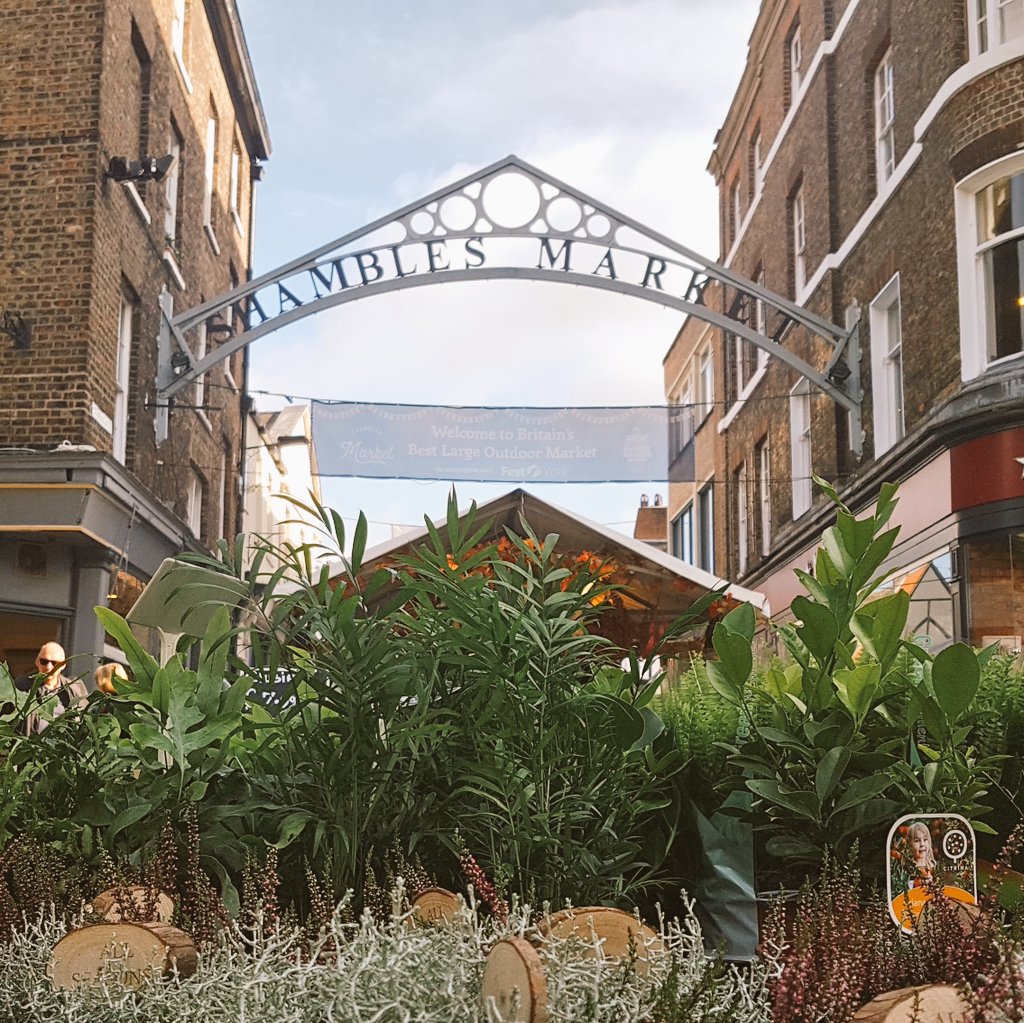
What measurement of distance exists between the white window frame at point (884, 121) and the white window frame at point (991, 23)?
2272 millimetres

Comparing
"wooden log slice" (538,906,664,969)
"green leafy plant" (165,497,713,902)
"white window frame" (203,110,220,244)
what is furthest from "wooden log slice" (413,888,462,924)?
"white window frame" (203,110,220,244)

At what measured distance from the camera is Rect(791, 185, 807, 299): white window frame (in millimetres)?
18553

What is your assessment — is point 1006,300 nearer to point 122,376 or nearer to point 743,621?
point 122,376

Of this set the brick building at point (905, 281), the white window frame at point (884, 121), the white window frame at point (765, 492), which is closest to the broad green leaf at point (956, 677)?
the brick building at point (905, 281)

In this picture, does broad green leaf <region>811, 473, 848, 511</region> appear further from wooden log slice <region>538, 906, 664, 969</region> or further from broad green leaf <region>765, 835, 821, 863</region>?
wooden log slice <region>538, 906, 664, 969</region>

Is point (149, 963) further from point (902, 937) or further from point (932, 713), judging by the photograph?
point (932, 713)

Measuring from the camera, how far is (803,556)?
57.4ft

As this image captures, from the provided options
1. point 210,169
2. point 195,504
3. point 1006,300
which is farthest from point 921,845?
point 210,169

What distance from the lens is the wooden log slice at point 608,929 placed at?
181 cm

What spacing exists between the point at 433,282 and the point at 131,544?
461 cm

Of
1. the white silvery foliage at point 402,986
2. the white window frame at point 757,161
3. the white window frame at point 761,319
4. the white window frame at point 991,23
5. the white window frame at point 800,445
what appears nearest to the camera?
the white silvery foliage at point 402,986

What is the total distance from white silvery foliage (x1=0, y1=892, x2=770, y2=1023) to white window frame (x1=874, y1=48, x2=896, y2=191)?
1428 cm

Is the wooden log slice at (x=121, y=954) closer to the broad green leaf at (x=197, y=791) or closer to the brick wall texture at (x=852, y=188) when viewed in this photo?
the broad green leaf at (x=197, y=791)

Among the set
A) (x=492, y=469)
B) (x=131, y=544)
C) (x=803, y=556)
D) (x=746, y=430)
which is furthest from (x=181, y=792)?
(x=746, y=430)
